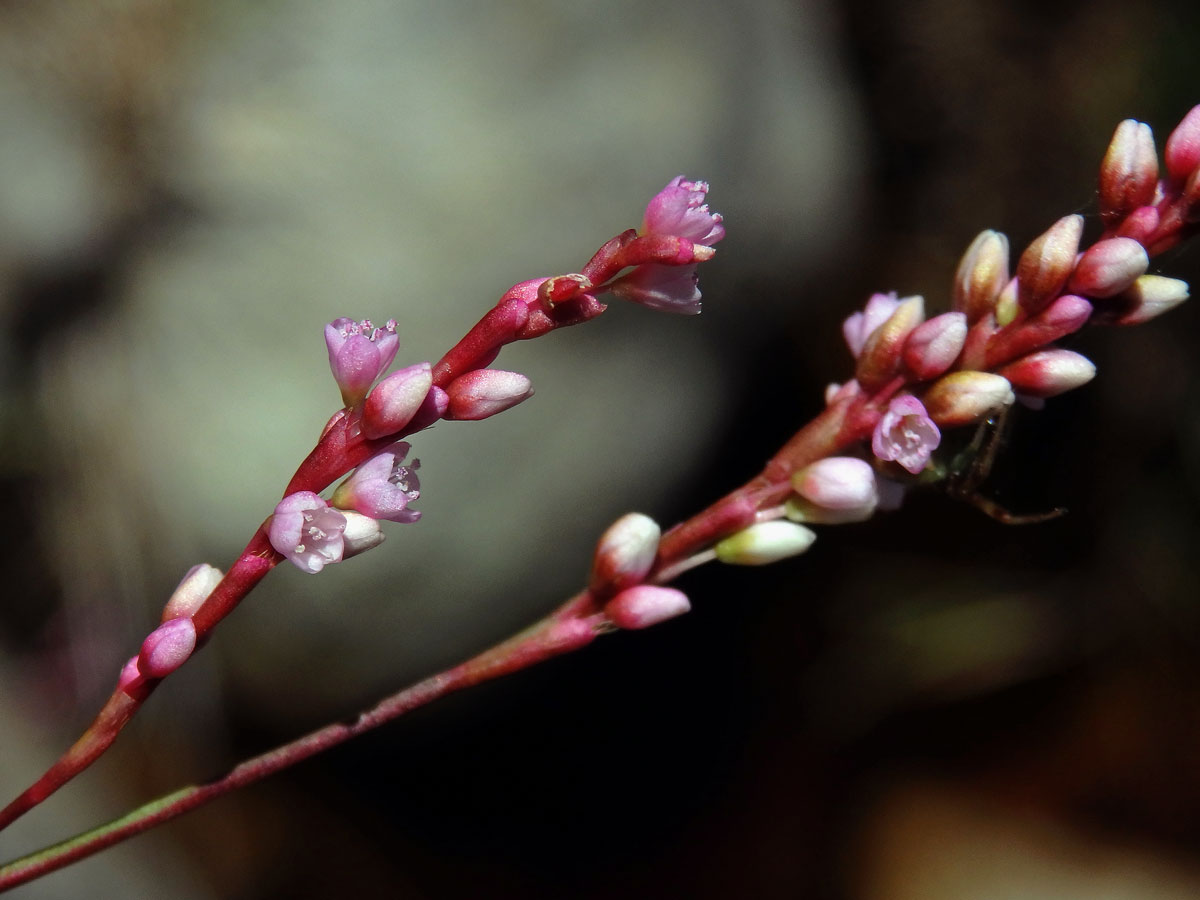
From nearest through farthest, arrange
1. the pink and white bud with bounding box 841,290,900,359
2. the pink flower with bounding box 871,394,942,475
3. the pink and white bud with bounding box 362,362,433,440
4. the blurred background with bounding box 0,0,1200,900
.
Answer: the pink and white bud with bounding box 362,362,433,440
the pink flower with bounding box 871,394,942,475
the pink and white bud with bounding box 841,290,900,359
the blurred background with bounding box 0,0,1200,900

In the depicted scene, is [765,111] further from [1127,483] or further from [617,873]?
[617,873]

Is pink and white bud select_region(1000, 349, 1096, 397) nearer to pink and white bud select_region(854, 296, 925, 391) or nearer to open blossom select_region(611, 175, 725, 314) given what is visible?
pink and white bud select_region(854, 296, 925, 391)

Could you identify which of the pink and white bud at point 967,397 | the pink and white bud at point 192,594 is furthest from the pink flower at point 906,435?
the pink and white bud at point 192,594

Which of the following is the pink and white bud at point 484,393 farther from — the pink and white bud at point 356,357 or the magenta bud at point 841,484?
the magenta bud at point 841,484

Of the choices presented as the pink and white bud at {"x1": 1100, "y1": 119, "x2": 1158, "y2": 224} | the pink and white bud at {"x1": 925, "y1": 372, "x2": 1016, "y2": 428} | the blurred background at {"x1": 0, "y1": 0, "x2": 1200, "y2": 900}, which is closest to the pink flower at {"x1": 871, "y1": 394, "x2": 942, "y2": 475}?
the pink and white bud at {"x1": 925, "y1": 372, "x2": 1016, "y2": 428}

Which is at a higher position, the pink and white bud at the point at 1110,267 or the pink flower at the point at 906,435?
the pink and white bud at the point at 1110,267

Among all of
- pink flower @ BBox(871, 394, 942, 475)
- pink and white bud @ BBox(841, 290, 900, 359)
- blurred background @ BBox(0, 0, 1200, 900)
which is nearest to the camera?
pink flower @ BBox(871, 394, 942, 475)

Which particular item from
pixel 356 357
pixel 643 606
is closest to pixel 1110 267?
pixel 643 606
